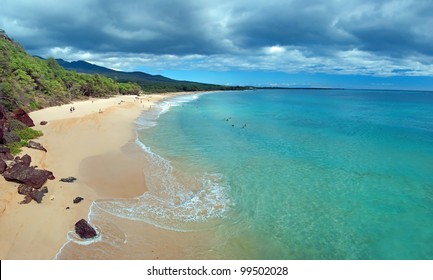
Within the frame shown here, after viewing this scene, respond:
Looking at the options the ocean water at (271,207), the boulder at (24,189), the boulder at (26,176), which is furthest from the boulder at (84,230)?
the boulder at (26,176)

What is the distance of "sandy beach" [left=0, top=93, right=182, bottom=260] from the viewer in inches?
468

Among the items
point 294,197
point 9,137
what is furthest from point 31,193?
point 294,197

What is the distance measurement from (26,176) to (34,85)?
144 ft

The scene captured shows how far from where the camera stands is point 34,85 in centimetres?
5256

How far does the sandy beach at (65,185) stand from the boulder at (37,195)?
8.4 inches

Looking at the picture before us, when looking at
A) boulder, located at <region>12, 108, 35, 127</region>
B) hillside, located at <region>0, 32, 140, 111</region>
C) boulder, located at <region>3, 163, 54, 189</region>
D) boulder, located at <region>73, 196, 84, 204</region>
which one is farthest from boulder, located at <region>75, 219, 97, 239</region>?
hillside, located at <region>0, 32, 140, 111</region>

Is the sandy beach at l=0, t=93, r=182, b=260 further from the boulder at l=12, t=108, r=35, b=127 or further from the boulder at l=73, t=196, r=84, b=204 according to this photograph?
the boulder at l=12, t=108, r=35, b=127

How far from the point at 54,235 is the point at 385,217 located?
625 inches

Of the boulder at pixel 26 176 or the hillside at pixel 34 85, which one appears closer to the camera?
the boulder at pixel 26 176

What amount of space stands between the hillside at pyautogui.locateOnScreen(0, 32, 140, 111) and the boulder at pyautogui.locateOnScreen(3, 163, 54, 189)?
2313cm

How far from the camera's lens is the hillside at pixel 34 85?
3831 cm

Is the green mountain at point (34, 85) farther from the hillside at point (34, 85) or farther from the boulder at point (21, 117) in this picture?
the boulder at point (21, 117)

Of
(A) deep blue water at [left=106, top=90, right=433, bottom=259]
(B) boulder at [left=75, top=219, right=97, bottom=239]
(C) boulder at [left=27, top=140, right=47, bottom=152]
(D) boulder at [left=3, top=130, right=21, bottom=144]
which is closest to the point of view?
(B) boulder at [left=75, top=219, right=97, bottom=239]
